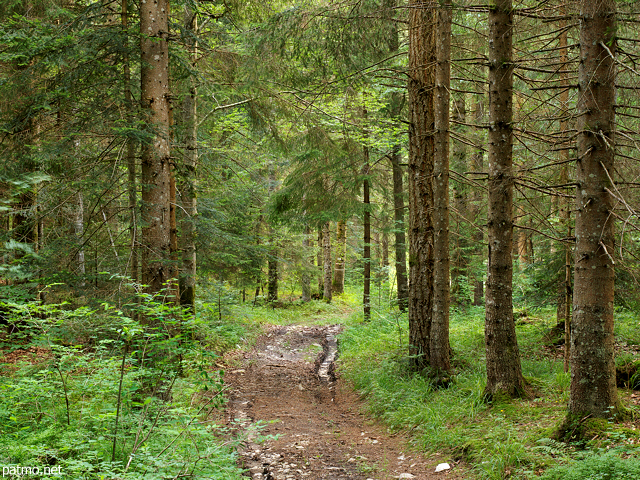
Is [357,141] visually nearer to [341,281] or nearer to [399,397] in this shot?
[399,397]

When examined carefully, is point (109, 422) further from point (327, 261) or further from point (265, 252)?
point (327, 261)

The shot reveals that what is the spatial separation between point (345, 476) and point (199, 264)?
9.31m

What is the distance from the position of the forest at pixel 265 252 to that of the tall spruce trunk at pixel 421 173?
0.04 meters

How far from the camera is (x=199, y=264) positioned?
12953 millimetres

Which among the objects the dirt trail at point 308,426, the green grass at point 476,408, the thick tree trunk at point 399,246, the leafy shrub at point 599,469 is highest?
the thick tree trunk at point 399,246

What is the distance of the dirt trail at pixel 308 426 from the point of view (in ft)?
16.7

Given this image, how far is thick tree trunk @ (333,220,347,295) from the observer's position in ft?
72.2

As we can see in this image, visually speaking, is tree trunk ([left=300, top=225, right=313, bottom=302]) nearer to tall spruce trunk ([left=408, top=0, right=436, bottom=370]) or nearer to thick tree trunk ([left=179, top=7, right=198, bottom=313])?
thick tree trunk ([left=179, top=7, right=198, bottom=313])

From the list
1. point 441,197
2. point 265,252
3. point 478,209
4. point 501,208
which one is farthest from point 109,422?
point 478,209

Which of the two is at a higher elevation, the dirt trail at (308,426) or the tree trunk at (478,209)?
the tree trunk at (478,209)

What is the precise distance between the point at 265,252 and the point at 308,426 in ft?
17.5

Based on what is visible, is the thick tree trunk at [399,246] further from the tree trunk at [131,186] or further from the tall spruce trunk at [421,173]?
the tree trunk at [131,186]

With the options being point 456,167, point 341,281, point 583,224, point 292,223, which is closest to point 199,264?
point 292,223

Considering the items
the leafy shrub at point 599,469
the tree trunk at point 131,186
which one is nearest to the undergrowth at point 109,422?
the tree trunk at point 131,186
